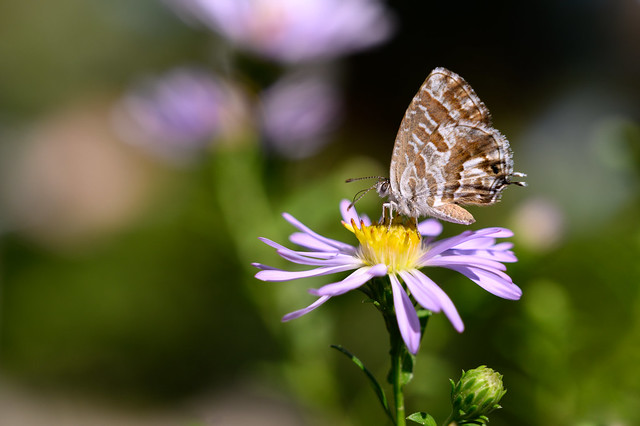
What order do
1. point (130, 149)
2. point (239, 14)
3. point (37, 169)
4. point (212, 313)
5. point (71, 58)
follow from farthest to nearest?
point (71, 58), point (130, 149), point (37, 169), point (212, 313), point (239, 14)

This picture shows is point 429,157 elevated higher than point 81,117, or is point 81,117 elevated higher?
point 81,117

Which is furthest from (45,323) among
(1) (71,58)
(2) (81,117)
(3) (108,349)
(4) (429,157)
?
(4) (429,157)

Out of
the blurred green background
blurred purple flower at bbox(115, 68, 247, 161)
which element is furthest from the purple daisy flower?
blurred purple flower at bbox(115, 68, 247, 161)

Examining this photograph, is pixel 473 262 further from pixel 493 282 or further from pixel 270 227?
pixel 270 227

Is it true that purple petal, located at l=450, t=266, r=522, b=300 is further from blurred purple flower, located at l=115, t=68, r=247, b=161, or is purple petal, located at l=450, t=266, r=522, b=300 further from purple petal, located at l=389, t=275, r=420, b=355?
blurred purple flower, located at l=115, t=68, r=247, b=161

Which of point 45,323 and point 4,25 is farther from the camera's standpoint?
point 4,25

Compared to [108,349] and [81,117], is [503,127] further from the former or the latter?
[81,117]

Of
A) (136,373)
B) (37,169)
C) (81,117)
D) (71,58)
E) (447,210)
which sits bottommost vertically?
(136,373)

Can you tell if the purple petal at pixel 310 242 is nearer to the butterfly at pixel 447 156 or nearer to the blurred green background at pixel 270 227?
the butterfly at pixel 447 156

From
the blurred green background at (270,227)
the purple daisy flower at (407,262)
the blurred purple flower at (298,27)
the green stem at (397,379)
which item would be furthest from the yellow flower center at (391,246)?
the blurred purple flower at (298,27)
